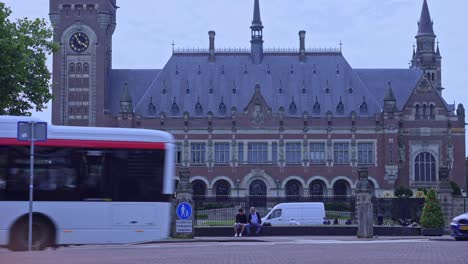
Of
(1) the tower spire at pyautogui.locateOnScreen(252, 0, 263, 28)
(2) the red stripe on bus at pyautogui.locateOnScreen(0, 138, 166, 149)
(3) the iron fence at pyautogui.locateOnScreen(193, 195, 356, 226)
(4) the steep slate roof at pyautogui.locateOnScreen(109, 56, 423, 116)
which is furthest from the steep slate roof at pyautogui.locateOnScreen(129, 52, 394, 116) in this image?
(2) the red stripe on bus at pyautogui.locateOnScreen(0, 138, 166, 149)

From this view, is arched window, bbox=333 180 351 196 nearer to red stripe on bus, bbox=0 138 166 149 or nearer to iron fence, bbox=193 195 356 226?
iron fence, bbox=193 195 356 226

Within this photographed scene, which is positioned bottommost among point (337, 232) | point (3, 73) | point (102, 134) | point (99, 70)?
point (337, 232)

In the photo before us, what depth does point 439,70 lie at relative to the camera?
101 m

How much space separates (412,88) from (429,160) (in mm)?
8116

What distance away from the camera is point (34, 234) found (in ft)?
73.5

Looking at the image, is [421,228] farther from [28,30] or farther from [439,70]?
[439,70]

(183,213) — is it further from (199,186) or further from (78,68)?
(78,68)

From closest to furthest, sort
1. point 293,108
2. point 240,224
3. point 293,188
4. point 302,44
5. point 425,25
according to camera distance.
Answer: point 240,224 < point 293,188 < point 293,108 < point 302,44 < point 425,25

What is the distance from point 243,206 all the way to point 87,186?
1175 inches

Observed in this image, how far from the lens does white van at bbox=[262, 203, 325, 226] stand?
51.0 meters

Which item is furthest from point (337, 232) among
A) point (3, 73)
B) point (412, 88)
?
point (412, 88)

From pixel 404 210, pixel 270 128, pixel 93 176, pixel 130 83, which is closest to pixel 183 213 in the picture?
pixel 93 176

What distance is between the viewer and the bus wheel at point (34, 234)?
22094 mm

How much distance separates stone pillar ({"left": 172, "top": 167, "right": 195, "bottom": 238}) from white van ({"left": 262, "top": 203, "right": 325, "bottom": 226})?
14.0 metres
